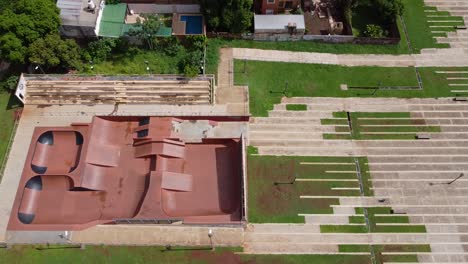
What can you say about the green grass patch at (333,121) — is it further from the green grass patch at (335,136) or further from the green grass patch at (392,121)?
the green grass patch at (392,121)

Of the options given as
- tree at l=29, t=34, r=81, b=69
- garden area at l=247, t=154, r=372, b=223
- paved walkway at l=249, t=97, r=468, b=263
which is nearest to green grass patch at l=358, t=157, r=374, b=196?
garden area at l=247, t=154, r=372, b=223

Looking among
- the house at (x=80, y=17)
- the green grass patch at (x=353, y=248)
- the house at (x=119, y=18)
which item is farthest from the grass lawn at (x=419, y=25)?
the house at (x=80, y=17)

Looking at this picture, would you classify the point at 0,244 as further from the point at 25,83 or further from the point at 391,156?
the point at 391,156

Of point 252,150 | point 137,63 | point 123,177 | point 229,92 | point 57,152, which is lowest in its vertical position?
point 123,177

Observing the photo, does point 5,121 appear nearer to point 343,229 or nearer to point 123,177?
point 123,177

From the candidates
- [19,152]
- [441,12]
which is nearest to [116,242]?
[19,152]

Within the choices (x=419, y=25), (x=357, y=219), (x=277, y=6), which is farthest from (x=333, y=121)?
(x=419, y=25)

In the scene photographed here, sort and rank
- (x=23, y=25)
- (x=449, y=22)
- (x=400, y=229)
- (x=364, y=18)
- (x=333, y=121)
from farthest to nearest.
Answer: (x=449, y=22) → (x=364, y=18) → (x=333, y=121) → (x=23, y=25) → (x=400, y=229)
